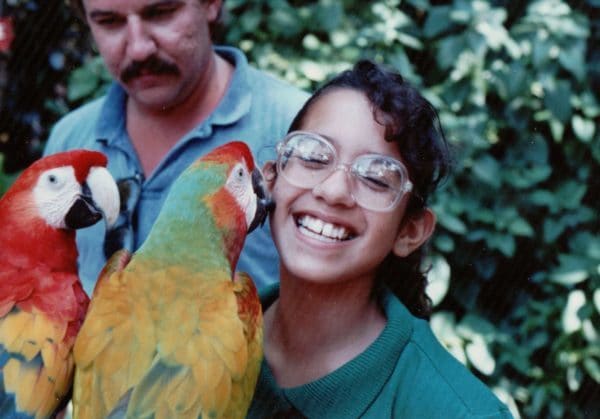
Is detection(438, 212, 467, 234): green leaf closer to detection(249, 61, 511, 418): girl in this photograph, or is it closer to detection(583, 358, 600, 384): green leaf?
detection(583, 358, 600, 384): green leaf

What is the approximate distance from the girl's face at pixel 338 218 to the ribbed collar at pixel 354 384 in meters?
0.12

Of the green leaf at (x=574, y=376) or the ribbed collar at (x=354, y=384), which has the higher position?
the ribbed collar at (x=354, y=384)

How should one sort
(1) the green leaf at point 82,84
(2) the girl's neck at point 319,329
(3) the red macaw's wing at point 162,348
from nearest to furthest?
(3) the red macaw's wing at point 162,348 → (2) the girl's neck at point 319,329 → (1) the green leaf at point 82,84

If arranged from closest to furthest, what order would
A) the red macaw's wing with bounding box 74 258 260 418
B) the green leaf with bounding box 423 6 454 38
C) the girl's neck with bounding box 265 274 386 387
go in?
the red macaw's wing with bounding box 74 258 260 418 → the girl's neck with bounding box 265 274 386 387 → the green leaf with bounding box 423 6 454 38

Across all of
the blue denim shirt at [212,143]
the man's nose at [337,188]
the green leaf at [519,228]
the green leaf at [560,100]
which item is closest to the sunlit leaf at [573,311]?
the green leaf at [519,228]

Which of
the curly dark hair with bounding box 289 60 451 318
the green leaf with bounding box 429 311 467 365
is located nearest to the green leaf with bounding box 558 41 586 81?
the green leaf with bounding box 429 311 467 365

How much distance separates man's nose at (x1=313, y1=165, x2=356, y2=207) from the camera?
1.18 metres

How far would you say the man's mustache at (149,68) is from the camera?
1.72m

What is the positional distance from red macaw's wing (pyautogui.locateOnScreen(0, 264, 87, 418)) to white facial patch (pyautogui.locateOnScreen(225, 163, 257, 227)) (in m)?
0.28

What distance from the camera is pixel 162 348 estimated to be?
3.34 ft

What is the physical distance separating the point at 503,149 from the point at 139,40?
1.31 metres

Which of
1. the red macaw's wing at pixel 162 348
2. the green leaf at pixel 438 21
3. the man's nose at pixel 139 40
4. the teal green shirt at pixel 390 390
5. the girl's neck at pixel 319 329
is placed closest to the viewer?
the red macaw's wing at pixel 162 348

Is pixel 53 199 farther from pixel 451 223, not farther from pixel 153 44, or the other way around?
pixel 451 223

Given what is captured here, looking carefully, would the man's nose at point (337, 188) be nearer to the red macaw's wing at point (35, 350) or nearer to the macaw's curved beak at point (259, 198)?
the macaw's curved beak at point (259, 198)
